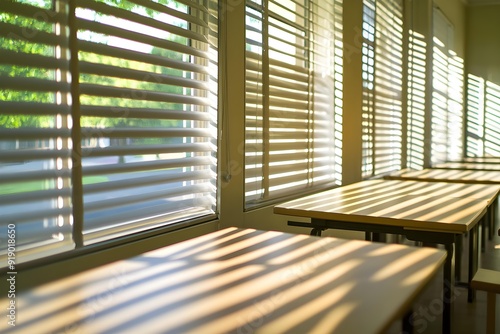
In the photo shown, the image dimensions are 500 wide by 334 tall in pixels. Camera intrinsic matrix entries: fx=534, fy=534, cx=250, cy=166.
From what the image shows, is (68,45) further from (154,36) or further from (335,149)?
(335,149)

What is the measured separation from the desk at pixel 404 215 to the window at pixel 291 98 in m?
0.49

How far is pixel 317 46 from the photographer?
4254 mm

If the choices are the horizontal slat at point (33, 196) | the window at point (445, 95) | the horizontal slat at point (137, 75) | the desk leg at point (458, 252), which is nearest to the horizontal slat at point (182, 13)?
the horizontal slat at point (137, 75)

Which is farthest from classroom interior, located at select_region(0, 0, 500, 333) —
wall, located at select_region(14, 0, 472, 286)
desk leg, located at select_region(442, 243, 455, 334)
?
desk leg, located at select_region(442, 243, 455, 334)

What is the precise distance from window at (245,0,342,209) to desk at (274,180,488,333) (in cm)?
49

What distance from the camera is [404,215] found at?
2486mm

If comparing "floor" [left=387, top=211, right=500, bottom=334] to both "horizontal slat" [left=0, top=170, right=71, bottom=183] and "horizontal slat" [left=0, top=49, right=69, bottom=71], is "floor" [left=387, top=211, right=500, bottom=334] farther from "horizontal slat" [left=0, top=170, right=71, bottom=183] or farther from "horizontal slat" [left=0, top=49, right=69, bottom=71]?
"horizontal slat" [left=0, top=49, right=69, bottom=71]

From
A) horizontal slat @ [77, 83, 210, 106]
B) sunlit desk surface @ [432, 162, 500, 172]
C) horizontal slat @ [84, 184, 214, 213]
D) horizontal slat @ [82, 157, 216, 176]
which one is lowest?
sunlit desk surface @ [432, 162, 500, 172]

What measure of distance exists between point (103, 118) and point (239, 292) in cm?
112

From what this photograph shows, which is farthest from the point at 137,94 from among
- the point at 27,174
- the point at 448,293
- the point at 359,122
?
the point at 359,122

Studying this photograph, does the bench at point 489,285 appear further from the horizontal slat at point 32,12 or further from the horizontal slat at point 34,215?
the horizontal slat at point 32,12

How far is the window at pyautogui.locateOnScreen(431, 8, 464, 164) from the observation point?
7.88 meters

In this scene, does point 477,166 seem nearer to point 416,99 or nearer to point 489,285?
point 416,99

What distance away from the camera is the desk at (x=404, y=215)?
2.33 meters
